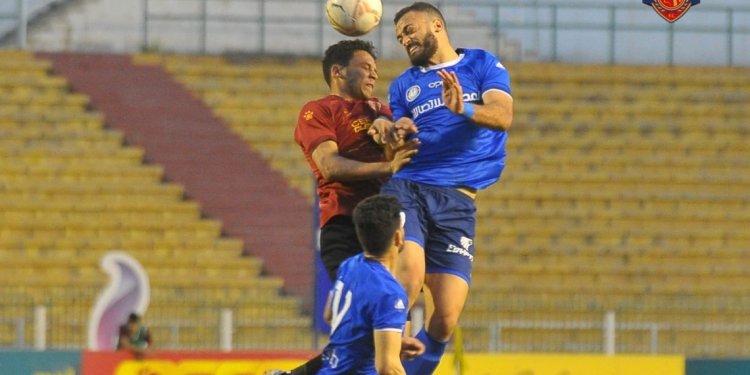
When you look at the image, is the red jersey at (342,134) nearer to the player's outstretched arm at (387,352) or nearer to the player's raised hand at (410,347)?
the player's raised hand at (410,347)

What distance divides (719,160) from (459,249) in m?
15.1

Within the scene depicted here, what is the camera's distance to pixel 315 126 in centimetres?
796

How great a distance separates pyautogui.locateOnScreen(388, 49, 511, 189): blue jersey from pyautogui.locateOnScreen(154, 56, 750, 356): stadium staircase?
958 cm

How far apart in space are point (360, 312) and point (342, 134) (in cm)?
140

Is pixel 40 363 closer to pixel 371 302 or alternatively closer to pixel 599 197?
pixel 371 302

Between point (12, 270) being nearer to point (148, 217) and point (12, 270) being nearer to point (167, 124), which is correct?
point (148, 217)

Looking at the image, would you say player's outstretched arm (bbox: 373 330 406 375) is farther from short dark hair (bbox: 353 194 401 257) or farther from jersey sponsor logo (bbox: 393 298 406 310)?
short dark hair (bbox: 353 194 401 257)

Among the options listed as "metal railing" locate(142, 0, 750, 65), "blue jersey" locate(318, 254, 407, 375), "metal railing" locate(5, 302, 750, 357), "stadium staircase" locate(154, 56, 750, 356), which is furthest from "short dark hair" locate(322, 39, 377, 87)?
"metal railing" locate(142, 0, 750, 65)

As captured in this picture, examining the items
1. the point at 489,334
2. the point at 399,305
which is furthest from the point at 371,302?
the point at 489,334

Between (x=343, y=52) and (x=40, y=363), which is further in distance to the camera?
(x=40, y=363)

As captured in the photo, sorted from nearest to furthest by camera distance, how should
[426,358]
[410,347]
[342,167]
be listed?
1. [410,347]
2. [342,167]
3. [426,358]

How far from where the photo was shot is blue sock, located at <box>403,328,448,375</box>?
8.18m

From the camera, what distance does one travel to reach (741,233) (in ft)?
70.8

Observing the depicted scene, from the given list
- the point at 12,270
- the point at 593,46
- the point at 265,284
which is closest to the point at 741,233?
the point at 593,46
